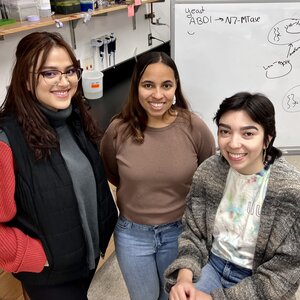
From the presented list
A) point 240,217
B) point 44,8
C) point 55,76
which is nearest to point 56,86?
point 55,76

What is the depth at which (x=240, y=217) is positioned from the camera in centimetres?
101

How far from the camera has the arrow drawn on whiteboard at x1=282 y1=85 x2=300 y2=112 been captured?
2193 millimetres

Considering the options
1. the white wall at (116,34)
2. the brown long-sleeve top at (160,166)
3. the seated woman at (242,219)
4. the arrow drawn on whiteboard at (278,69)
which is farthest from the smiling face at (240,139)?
the white wall at (116,34)

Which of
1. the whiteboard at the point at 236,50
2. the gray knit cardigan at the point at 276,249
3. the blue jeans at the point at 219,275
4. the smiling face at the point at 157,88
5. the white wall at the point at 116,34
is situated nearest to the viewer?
the gray knit cardigan at the point at 276,249

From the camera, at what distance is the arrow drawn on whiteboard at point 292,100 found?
7.20 ft

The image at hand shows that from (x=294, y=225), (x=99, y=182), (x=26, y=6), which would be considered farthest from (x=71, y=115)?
(x=26, y=6)

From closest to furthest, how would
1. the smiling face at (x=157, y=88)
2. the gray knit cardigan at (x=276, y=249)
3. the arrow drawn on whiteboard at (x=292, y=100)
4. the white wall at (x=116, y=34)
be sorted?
1. the gray knit cardigan at (x=276, y=249)
2. the smiling face at (x=157, y=88)
3. the white wall at (x=116, y=34)
4. the arrow drawn on whiteboard at (x=292, y=100)

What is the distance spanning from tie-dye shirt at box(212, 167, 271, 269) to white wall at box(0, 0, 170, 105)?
1566 mm

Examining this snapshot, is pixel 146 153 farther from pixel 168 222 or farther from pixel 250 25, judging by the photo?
pixel 250 25

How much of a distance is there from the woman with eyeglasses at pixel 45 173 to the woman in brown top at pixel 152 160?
5.6 inches

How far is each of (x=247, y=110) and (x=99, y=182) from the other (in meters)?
0.56

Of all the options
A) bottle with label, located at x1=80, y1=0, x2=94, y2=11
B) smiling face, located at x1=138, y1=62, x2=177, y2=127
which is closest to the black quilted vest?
smiling face, located at x1=138, y1=62, x2=177, y2=127

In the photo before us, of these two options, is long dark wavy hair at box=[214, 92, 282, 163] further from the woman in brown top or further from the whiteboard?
the whiteboard

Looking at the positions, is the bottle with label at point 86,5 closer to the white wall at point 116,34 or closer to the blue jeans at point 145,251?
the white wall at point 116,34
